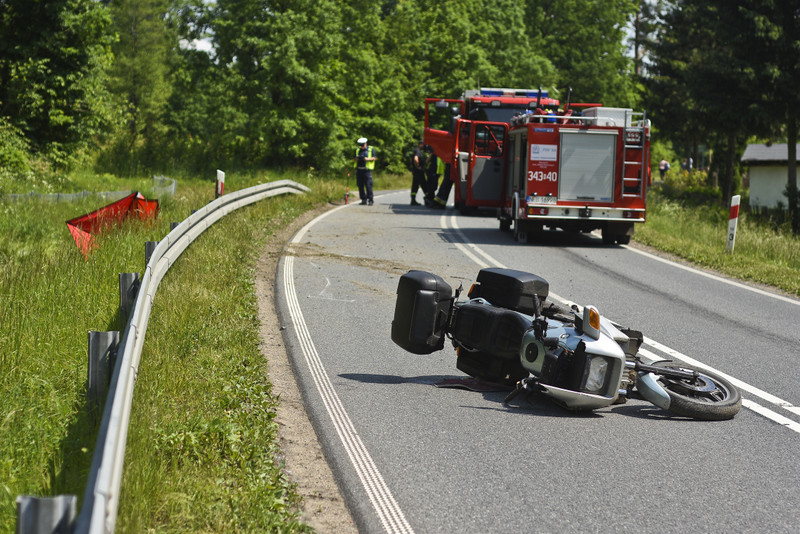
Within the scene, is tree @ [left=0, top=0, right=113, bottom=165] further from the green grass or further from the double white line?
the double white line

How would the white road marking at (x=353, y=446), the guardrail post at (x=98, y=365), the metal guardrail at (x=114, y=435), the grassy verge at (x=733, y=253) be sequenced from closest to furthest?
the metal guardrail at (x=114, y=435) → the white road marking at (x=353, y=446) → the guardrail post at (x=98, y=365) → the grassy verge at (x=733, y=253)

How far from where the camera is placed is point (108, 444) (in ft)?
11.3

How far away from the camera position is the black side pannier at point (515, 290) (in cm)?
692

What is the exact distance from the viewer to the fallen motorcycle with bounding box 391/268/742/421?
20.8 ft

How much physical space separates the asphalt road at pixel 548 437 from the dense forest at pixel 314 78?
63.9ft

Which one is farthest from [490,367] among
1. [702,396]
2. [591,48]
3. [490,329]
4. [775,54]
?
[591,48]

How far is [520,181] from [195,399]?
13.8 meters

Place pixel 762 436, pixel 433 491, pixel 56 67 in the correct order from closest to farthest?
1. pixel 433 491
2. pixel 762 436
3. pixel 56 67

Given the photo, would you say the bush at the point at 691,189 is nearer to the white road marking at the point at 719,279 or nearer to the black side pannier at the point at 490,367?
the white road marking at the point at 719,279

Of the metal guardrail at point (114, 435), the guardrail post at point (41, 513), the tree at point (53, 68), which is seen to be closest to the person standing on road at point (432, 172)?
the tree at point (53, 68)

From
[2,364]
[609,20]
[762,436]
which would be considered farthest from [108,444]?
[609,20]

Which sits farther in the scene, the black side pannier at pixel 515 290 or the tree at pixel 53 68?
the tree at pixel 53 68

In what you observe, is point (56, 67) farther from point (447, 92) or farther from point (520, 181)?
point (447, 92)

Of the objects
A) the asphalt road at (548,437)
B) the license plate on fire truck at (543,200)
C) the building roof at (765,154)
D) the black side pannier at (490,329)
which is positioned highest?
the building roof at (765,154)
